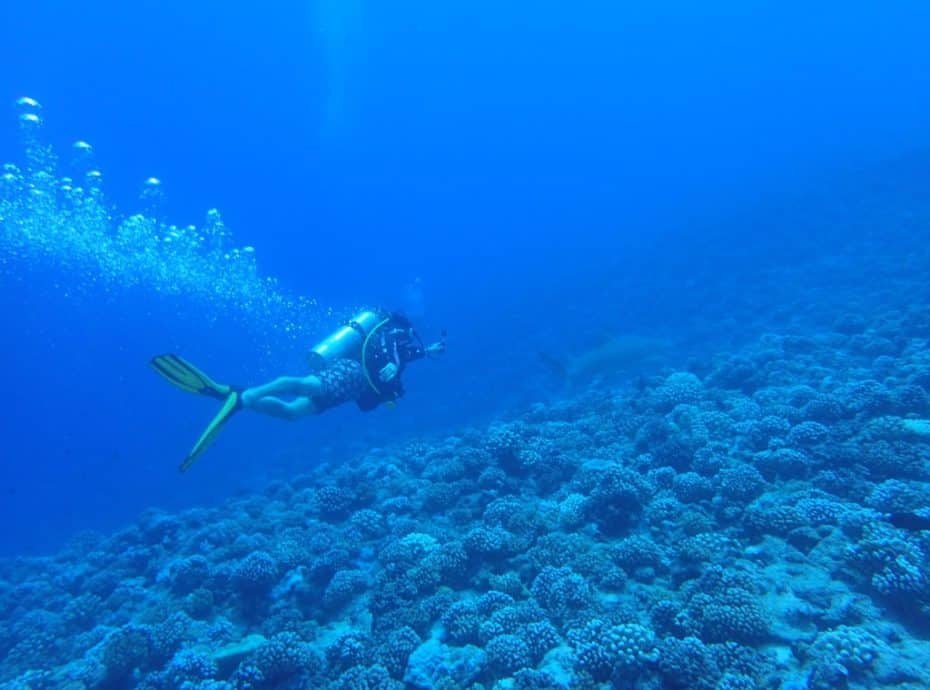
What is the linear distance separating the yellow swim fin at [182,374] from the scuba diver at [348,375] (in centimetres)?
5

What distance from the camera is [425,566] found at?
759 cm

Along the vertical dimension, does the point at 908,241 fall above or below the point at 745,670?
above

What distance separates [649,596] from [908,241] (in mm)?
29983

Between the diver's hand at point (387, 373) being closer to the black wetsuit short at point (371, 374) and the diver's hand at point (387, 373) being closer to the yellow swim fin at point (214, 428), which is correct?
the black wetsuit short at point (371, 374)

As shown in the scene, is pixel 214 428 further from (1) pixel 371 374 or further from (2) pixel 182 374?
(1) pixel 371 374

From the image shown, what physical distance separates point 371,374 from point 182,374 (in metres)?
3.33

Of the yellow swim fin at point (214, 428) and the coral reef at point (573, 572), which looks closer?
the coral reef at point (573, 572)

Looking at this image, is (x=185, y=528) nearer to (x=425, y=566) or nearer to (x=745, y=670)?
(x=425, y=566)

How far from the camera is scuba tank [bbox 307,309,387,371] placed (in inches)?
417

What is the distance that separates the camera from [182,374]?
9008mm

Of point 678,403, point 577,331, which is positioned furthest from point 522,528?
point 577,331

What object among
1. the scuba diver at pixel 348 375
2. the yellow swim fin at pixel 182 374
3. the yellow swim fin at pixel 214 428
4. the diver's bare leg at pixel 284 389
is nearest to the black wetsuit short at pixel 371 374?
the scuba diver at pixel 348 375

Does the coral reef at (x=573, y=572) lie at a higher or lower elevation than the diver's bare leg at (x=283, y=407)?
lower

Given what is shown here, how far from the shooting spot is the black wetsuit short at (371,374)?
1033 cm
